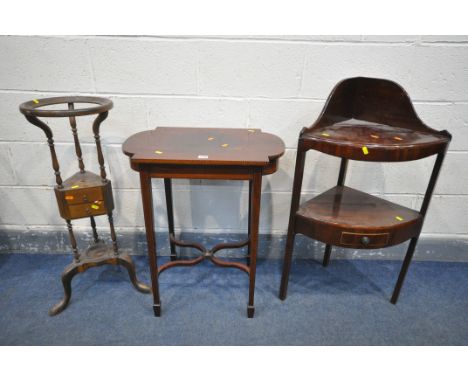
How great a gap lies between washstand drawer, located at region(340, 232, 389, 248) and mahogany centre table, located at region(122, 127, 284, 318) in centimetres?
38

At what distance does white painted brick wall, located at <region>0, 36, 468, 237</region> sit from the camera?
5.04 ft

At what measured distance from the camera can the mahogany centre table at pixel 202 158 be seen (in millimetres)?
1212

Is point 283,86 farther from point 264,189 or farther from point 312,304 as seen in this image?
point 312,304

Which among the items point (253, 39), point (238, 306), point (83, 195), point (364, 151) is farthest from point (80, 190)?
point (364, 151)

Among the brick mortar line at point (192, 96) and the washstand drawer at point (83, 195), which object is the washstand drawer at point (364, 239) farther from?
the washstand drawer at point (83, 195)

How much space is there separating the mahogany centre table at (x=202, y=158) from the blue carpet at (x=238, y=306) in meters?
0.13

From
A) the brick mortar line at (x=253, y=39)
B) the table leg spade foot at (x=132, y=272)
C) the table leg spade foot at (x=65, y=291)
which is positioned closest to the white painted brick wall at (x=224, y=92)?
the brick mortar line at (x=253, y=39)

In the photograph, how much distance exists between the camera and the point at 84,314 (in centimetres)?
158

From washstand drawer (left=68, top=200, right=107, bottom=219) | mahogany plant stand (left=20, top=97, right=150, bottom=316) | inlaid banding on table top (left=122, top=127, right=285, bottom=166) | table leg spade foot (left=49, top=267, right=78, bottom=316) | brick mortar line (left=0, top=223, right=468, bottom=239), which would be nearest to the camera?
inlaid banding on table top (left=122, top=127, right=285, bottom=166)

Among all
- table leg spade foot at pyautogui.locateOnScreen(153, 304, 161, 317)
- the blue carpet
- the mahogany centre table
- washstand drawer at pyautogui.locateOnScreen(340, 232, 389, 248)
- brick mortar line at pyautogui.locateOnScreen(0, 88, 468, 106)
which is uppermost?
brick mortar line at pyautogui.locateOnScreen(0, 88, 468, 106)

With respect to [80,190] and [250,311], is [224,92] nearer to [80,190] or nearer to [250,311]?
[80,190]

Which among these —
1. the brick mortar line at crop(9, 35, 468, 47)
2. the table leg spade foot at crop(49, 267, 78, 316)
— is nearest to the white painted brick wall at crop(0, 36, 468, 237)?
the brick mortar line at crop(9, 35, 468, 47)

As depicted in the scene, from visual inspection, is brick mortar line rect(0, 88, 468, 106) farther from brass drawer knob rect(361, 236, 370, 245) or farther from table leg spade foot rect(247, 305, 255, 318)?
table leg spade foot rect(247, 305, 255, 318)

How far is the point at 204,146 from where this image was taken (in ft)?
4.43
